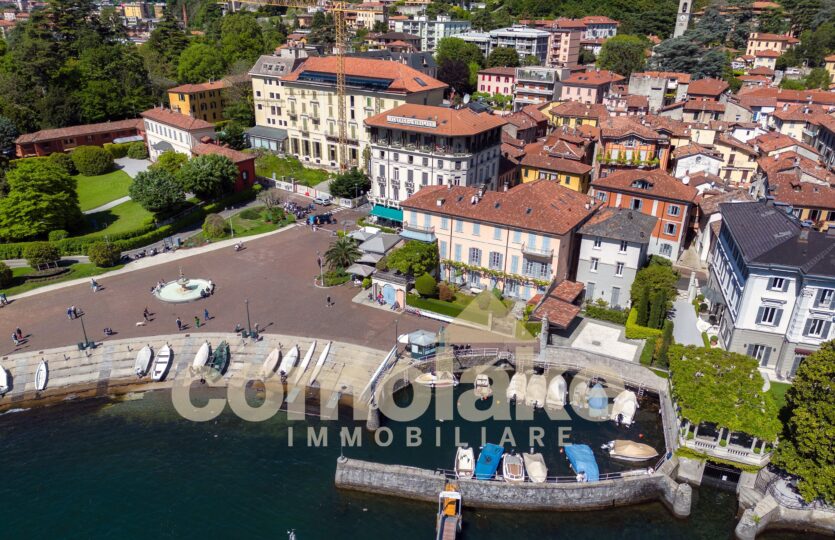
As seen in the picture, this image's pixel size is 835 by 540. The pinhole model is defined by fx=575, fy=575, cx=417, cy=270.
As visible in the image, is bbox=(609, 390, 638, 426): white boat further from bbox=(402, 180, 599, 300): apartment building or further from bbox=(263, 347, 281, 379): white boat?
bbox=(263, 347, 281, 379): white boat

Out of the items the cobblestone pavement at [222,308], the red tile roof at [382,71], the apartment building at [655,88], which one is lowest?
the cobblestone pavement at [222,308]

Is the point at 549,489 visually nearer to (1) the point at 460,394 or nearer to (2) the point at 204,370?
(1) the point at 460,394

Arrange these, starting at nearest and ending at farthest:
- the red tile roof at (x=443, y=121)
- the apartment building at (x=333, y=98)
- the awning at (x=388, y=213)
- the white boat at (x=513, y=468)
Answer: the white boat at (x=513, y=468), the red tile roof at (x=443, y=121), the awning at (x=388, y=213), the apartment building at (x=333, y=98)

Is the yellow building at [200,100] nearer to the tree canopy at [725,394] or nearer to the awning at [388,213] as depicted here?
the awning at [388,213]

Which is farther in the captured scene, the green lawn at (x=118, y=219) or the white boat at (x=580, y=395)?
the green lawn at (x=118, y=219)

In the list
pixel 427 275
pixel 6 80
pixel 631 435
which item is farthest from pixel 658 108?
pixel 6 80

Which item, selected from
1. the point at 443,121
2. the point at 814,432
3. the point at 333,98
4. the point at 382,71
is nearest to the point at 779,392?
the point at 814,432

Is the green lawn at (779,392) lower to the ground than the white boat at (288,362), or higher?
higher

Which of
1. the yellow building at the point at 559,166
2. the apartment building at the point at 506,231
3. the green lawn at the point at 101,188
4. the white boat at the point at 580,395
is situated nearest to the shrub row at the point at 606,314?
the apartment building at the point at 506,231
